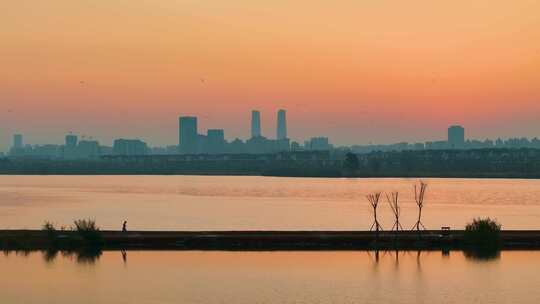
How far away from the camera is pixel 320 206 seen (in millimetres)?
96250

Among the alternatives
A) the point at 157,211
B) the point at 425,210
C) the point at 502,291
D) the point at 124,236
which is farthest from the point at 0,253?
the point at 425,210

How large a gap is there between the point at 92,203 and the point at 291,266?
2519 inches

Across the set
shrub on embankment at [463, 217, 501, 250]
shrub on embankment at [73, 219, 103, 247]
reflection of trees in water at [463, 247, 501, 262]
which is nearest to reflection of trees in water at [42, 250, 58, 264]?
shrub on embankment at [73, 219, 103, 247]

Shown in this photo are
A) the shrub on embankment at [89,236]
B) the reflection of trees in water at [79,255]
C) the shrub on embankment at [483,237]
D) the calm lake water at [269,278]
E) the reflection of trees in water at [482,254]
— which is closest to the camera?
the calm lake water at [269,278]

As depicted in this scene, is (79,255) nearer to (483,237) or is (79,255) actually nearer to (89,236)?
(89,236)

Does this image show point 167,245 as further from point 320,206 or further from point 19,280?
point 320,206

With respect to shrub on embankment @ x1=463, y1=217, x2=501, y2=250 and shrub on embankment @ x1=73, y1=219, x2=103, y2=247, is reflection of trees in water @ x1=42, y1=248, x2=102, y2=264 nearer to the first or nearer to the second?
shrub on embankment @ x1=73, y1=219, x2=103, y2=247

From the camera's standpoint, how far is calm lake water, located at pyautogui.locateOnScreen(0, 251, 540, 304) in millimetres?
35062

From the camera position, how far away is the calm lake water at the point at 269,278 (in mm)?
35062

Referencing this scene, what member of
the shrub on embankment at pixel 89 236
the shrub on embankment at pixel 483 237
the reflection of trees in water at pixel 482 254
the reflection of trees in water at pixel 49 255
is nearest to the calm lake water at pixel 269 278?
the reflection of trees in water at pixel 49 255

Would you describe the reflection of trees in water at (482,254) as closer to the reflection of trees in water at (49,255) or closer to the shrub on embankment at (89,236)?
the shrub on embankment at (89,236)

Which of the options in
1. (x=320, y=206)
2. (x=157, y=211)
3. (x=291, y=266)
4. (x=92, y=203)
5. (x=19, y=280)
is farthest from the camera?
(x=92, y=203)

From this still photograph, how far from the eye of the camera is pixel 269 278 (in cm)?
3925

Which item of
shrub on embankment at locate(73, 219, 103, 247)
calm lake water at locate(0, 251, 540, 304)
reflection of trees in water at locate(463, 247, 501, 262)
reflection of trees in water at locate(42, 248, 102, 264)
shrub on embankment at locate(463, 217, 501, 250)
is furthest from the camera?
shrub on embankment at locate(463, 217, 501, 250)
